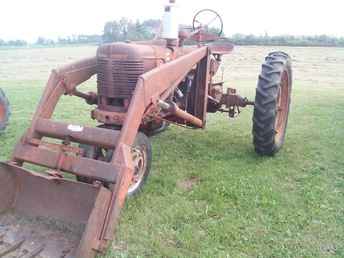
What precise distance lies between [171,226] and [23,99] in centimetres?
799

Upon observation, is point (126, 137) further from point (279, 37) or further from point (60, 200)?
point (279, 37)

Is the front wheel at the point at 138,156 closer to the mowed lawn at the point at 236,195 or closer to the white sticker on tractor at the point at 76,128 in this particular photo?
the mowed lawn at the point at 236,195

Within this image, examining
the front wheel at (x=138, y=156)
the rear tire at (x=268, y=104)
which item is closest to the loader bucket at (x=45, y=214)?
the front wheel at (x=138, y=156)

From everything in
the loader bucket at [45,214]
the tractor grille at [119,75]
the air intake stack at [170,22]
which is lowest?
the loader bucket at [45,214]

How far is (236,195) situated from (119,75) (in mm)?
1654

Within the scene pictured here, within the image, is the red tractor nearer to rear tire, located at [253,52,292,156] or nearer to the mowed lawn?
rear tire, located at [253,52,292,156]

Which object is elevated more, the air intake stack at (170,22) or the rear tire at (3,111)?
the air intake stack at (170,22)

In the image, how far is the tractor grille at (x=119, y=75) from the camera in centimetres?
408

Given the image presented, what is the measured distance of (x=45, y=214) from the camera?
350 cm

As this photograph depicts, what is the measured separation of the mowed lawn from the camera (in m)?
3.40

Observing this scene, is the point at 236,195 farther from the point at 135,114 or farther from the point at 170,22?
the point at 170,22

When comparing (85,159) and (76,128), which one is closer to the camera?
(85,159)

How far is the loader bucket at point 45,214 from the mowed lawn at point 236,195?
351mm

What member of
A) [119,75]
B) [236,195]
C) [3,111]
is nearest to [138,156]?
[119,75]
